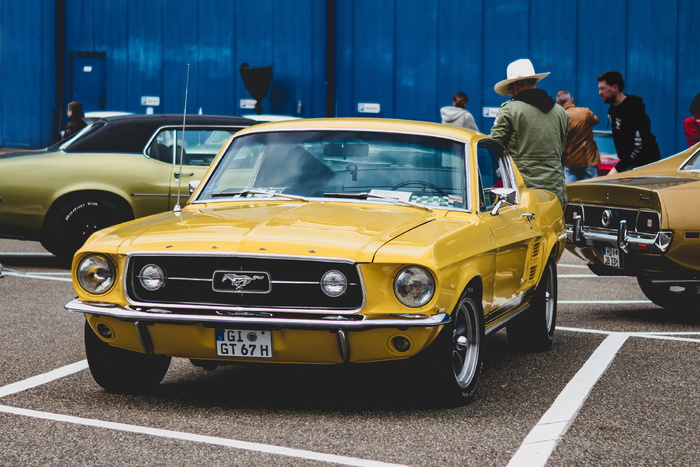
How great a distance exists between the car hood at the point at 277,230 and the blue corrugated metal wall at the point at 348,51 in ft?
50.2

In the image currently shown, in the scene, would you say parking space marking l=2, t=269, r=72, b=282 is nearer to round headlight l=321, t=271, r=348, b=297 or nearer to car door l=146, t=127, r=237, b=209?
car door l=146, t=127, r=237, b=209

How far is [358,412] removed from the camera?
5.33m

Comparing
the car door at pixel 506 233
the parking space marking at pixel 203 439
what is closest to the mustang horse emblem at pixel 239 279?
the parking space marking at pixel 203 439

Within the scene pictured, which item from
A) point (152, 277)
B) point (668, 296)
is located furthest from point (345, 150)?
point (668, 296)

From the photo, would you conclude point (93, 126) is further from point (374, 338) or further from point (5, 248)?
point (374, 338)

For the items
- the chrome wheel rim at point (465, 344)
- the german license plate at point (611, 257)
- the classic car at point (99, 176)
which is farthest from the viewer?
the classic car at point (99, 176)

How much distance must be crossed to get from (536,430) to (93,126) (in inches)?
294

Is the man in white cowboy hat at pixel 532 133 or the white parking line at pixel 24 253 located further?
the white parking line at pixel 24 253

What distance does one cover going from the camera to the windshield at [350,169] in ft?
20.0

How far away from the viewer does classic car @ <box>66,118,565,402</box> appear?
16.4 ft

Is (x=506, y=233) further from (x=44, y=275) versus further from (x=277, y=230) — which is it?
(x=44, y=275)

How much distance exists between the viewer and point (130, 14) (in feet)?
73.7

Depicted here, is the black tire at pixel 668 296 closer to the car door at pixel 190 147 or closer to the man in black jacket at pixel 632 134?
the man in black jacket at pixel 632 134

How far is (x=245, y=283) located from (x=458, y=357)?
111cm
